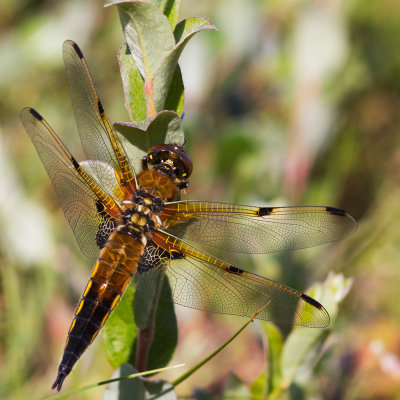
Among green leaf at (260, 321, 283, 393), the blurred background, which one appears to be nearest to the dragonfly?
green leaf at (260, 321, 283, 393)

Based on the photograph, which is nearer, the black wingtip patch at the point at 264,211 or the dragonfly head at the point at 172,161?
the dragonfly head at the point at 172,161

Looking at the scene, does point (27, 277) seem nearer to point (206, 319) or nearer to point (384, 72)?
point (206, 319)

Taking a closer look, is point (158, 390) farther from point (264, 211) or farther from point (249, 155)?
point (249, 155)

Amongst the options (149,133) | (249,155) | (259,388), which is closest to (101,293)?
(149,133)

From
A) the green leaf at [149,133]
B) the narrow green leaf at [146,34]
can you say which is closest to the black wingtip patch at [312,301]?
the green leaf at [149,133]

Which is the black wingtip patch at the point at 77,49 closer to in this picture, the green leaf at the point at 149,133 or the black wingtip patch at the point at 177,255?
Answer: the green leaf at the point at 149,133

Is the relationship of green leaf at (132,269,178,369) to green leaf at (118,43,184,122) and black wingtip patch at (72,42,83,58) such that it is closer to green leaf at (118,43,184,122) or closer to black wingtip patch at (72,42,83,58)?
green leaf at (118,43,184,122)
